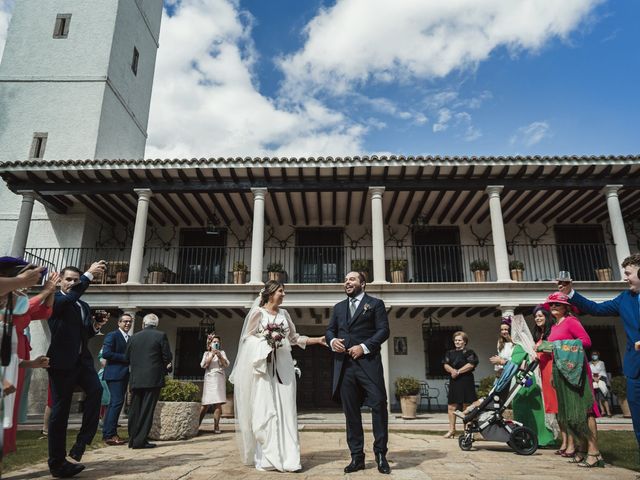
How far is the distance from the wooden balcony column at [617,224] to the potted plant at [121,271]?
13.2 meters

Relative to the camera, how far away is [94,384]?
4141 mm

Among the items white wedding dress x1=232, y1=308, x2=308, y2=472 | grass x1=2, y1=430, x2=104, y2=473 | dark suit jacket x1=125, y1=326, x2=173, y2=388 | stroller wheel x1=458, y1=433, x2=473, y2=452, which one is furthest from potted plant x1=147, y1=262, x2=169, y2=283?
stroller wheel x1=458, y1=433, x2=473, y2=452

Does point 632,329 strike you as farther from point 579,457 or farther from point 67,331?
point 67,331

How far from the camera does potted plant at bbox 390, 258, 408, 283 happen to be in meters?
12.7

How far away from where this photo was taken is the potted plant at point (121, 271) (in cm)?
1263

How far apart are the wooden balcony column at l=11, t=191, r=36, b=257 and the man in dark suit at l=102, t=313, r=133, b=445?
24.0 ft

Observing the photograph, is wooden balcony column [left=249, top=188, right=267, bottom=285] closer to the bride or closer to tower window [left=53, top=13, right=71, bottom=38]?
the bride

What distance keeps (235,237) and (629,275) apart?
13.3m

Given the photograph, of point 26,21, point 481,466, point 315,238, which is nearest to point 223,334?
point 315,238

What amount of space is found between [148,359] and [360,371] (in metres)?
2.98

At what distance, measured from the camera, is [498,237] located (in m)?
11.8

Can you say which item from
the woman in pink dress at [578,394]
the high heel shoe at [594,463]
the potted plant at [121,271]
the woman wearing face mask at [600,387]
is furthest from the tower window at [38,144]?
the woman wearing face mask at [600,387]

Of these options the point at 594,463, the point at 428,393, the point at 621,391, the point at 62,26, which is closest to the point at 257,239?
the point at 428,393

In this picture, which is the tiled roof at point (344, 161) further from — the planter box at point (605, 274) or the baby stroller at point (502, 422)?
the baby stroller at point (502, 422)
